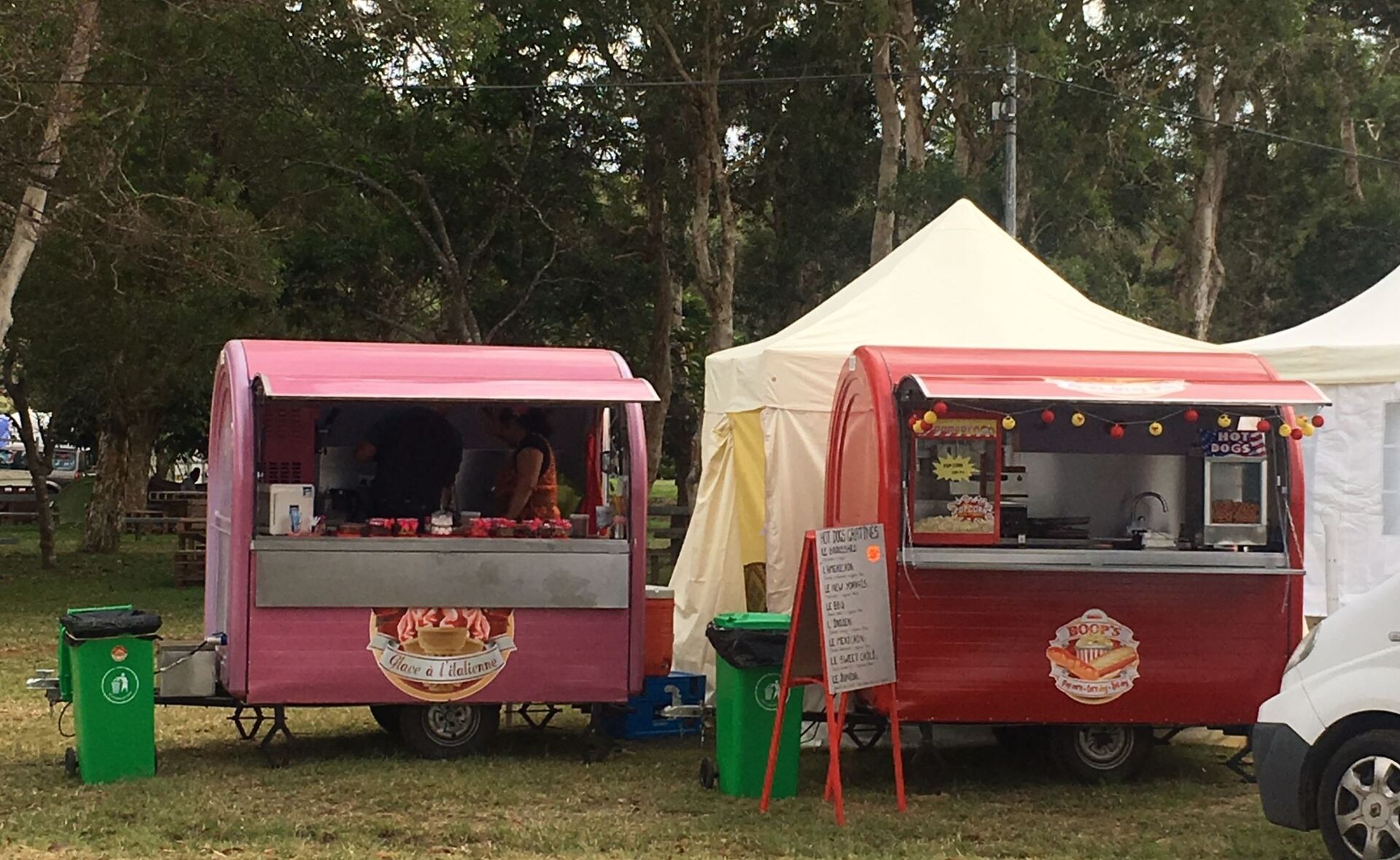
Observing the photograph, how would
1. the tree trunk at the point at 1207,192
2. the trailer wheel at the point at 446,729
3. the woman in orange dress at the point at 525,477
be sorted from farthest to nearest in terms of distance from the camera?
the tree trunk at the point at 1207,192
the woman in orange dress at the point at 525,477
the trailer wheel at the point at 446,729

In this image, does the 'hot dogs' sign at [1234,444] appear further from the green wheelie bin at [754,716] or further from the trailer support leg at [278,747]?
the trailer support leg at [278,747]

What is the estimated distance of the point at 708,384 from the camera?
481 inches

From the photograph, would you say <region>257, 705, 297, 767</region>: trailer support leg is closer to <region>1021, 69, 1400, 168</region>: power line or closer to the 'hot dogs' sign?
the 'hot dogs' sign

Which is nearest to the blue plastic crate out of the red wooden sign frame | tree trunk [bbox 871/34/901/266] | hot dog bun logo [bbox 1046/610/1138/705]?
the red wooden sign frame

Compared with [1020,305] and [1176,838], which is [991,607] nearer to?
[1176,838]

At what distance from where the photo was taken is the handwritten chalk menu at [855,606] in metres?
8.05

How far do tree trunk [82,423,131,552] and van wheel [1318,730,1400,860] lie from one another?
23.0 meters

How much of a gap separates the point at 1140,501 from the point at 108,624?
5.35 metres

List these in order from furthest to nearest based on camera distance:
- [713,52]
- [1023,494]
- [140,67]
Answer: [713,52] → [140,67] → [1023,494]

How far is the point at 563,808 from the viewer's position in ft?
27.1

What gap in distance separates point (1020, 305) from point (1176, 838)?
482 centimetres

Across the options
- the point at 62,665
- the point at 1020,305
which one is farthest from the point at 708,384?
the point at 62,665

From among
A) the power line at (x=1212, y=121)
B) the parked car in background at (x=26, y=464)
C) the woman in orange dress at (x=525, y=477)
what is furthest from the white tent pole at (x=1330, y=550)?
the parked car in background at (x=26, y=464)

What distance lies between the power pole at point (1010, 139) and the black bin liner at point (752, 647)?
13.1 meters
